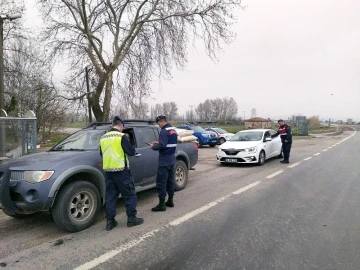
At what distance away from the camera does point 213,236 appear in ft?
13.9

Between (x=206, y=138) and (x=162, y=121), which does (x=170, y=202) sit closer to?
(x=162, y=121)

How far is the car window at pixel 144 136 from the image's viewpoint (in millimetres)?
6172

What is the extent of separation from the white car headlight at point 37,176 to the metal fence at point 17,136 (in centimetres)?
452

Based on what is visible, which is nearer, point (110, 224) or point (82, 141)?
point (110, 224)

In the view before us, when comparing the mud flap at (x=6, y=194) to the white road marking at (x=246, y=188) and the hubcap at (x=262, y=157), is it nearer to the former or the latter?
the white road marking at (x=246, y=188)

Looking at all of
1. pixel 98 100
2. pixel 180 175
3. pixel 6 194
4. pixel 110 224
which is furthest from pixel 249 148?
pixel 98 100

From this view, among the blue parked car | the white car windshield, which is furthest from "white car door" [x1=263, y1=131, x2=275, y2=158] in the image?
the blue parked car

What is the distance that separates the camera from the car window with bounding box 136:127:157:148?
6.17m

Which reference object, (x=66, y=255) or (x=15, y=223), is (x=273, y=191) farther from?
(x=15, y=223)

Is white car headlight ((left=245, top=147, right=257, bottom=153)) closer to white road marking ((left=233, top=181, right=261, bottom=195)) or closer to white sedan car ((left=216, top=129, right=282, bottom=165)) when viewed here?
white sedan car ((left=216, top=129, right=282, bottom=165))

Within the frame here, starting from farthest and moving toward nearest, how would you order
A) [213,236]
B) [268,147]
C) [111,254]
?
[268,147] → [213,236] → [111,254]

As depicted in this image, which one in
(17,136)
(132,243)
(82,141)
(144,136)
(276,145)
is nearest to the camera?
(132,243)

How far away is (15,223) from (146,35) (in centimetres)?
1497

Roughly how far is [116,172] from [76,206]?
0.85 m
